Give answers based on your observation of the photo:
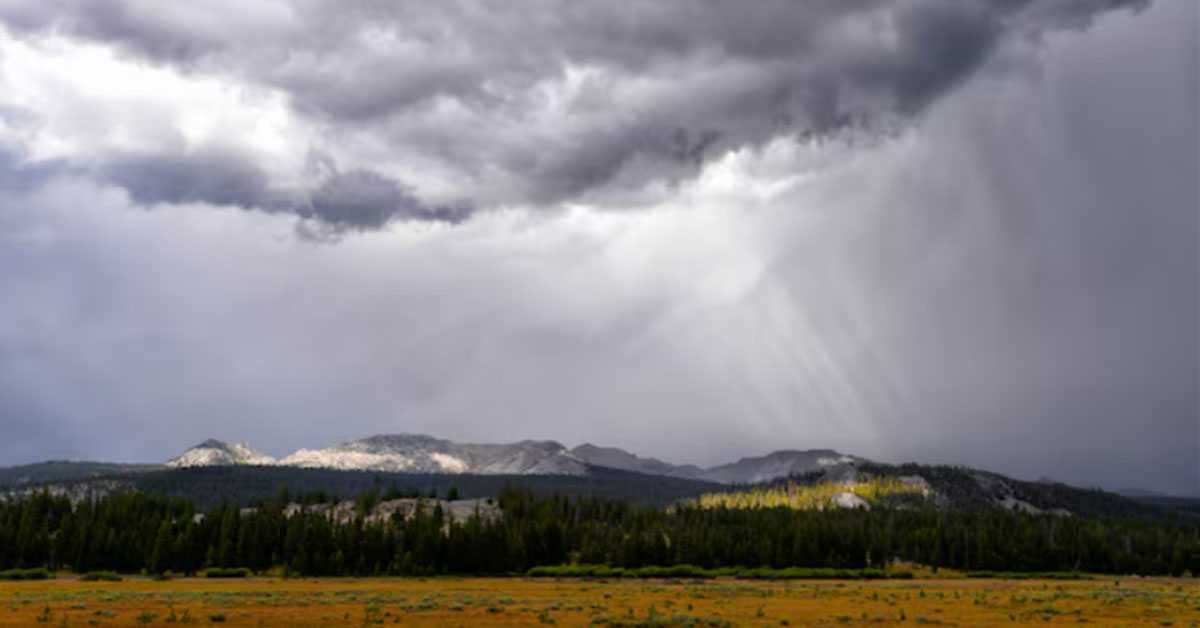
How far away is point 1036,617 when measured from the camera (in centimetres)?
6831

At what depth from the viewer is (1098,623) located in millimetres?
63562

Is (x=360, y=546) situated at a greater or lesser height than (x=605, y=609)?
lesser

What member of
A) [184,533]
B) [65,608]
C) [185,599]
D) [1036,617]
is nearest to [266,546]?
[184,533]

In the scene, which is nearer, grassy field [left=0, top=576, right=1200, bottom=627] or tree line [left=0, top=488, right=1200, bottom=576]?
grassy field [left=0, top=576, right=1200, bottom=627]

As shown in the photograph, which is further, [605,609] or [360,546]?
[360,546]

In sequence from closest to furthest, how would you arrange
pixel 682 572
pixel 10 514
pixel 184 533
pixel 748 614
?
pixel 748 614 < pixel 682 572 < pixel 184 533 < pixel 10 514

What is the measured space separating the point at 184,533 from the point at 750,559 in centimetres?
11056

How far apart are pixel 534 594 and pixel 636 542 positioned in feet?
264

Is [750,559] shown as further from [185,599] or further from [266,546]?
[185,599]

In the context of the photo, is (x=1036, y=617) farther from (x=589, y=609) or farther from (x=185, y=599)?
(x=185, y=599)

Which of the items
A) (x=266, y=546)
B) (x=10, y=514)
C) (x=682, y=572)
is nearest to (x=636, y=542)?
(x=682, y=572)

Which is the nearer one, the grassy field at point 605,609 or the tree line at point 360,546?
the grassy field at point 605,609

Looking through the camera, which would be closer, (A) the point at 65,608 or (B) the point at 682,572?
(A) the point at 65,608

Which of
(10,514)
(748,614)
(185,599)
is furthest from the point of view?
(10,514)
